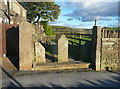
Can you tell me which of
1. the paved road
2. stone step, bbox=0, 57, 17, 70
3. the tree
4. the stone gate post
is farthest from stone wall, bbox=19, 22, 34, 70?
the tree

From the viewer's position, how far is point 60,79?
4.62 meters

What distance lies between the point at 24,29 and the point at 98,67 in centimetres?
394

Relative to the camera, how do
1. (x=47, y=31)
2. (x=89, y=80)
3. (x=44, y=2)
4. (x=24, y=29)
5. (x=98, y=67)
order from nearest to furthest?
(x=89, y=80) → (x=24, y=29) → (x=98, y=67) → (x=47, y=31) → (x=44, y=2)

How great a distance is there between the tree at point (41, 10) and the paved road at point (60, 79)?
84.3ft

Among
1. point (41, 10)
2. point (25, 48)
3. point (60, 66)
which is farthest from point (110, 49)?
point (41, 10)

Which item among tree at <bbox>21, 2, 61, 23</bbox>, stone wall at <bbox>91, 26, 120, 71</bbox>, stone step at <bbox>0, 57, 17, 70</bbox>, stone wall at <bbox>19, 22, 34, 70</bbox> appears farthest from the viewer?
tree at <bbox>21, 2, 61, 23</bbox>

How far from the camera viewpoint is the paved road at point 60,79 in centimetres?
420

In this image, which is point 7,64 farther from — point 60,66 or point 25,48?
point 60,66

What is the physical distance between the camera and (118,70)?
19.3 ft

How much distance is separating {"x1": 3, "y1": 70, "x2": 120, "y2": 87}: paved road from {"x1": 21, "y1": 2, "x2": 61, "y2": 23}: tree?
25.7 m

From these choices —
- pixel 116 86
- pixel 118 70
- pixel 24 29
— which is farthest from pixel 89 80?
pixel 24 29

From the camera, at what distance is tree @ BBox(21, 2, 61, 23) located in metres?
29.0

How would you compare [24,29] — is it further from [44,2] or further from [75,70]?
[44,2]

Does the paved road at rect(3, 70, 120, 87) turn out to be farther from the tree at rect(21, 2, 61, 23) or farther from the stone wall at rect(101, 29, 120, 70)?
the tree at rect(21, 2, 61, 23)
